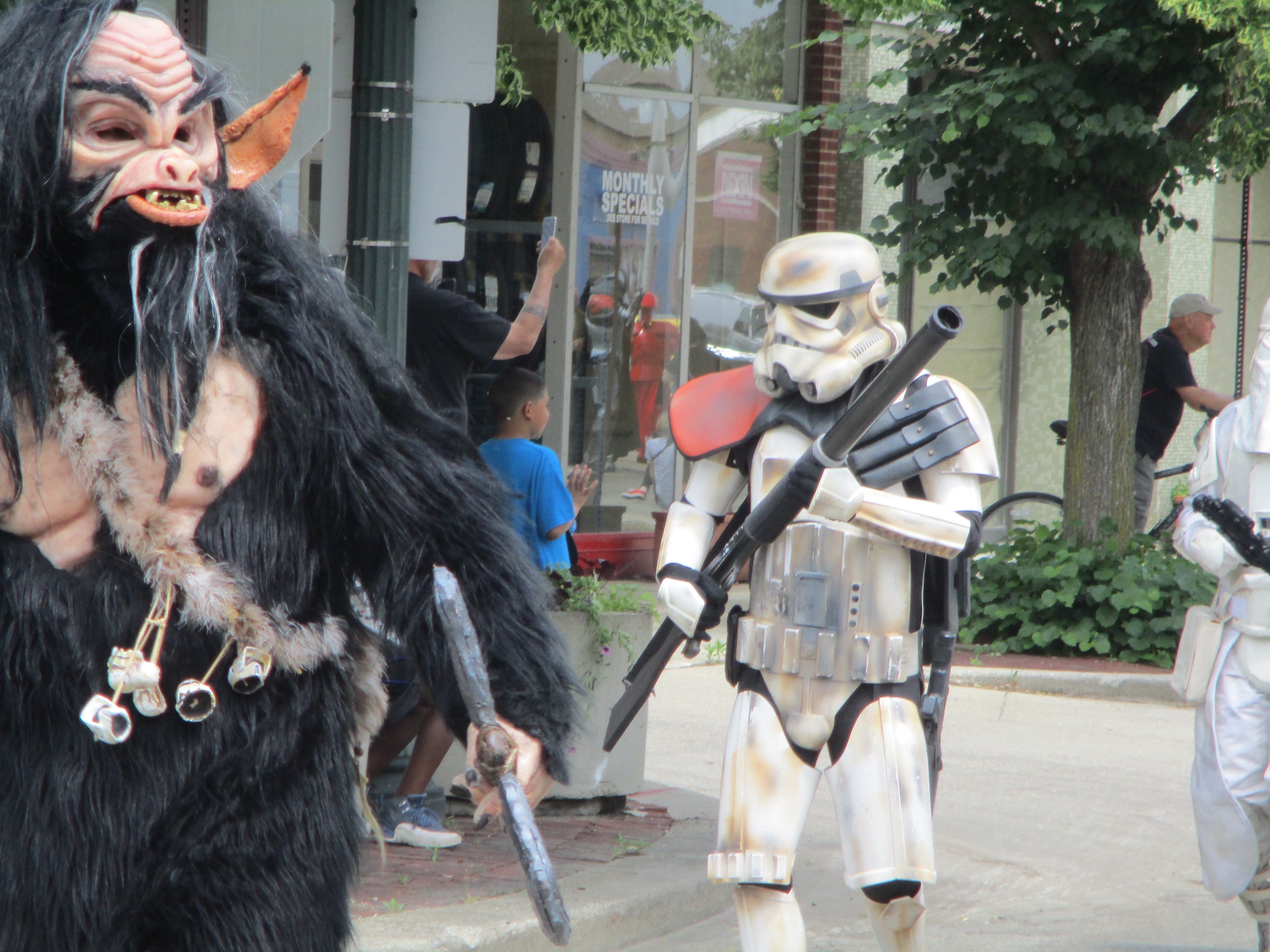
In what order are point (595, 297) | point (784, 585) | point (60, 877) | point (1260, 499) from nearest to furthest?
point (60, 877) < point (784, 585) < point (1260, 499) < point (595, 297)

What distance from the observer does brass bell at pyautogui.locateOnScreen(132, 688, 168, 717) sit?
2.10 meters

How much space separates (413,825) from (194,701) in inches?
132

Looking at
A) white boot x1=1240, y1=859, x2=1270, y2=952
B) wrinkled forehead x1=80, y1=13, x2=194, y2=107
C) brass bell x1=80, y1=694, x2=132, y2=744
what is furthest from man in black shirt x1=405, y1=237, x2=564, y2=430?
brass bell x1=80, y1=694, x2=132, y2=744

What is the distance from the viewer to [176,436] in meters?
2.17

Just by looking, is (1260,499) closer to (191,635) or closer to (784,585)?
(784,585)

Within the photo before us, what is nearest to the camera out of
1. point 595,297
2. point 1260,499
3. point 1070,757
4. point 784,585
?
point 784,585

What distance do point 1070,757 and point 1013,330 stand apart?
7.15 metres

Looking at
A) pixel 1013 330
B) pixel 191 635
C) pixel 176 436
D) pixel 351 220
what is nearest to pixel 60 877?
pixel 191 635

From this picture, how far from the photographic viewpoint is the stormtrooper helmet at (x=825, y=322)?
3682 millimetres

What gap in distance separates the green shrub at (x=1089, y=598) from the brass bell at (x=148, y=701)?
780 centimetres

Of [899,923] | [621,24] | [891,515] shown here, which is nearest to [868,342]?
[891,515]

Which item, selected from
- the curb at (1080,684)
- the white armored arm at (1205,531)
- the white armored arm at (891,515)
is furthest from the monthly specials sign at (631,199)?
the white armored arm at (891,515)

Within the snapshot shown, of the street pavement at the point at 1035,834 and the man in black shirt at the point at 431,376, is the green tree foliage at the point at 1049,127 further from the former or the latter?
the man in black shirt at the point at 431,376

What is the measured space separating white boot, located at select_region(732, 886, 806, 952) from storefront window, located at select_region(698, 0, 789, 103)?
8.96 m
